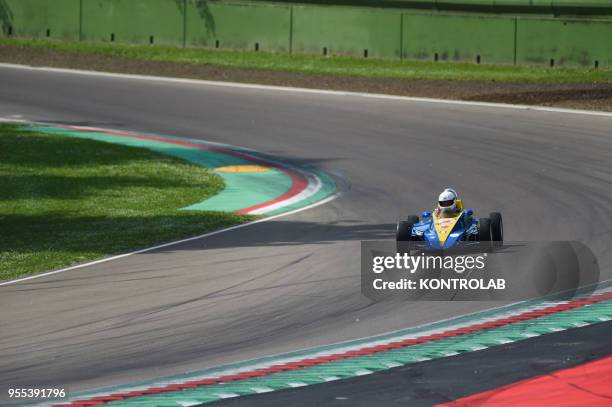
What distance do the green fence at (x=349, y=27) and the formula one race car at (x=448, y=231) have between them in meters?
23.5

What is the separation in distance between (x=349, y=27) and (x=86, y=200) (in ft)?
68.6

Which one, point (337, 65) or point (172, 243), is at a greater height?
point (337, 65)

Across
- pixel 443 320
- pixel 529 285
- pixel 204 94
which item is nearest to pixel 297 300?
pixel 443 320

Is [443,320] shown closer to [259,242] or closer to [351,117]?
[259,242]

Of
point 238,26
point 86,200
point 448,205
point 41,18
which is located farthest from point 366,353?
point 41,18

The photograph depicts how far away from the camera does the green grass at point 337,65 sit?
3812 centimetres

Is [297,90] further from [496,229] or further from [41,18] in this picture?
[496,229]

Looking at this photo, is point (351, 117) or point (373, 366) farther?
point (351, 117)

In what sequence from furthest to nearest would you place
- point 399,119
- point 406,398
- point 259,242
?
1. point 399,119
2. point 259,242
3. point 406,398

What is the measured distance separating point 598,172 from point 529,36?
15.9m

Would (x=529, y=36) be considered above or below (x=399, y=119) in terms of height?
above

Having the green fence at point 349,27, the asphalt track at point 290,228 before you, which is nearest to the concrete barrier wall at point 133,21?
the green fence at point 349,27

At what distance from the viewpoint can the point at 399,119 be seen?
31.8 m

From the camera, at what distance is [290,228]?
19.6 metres
